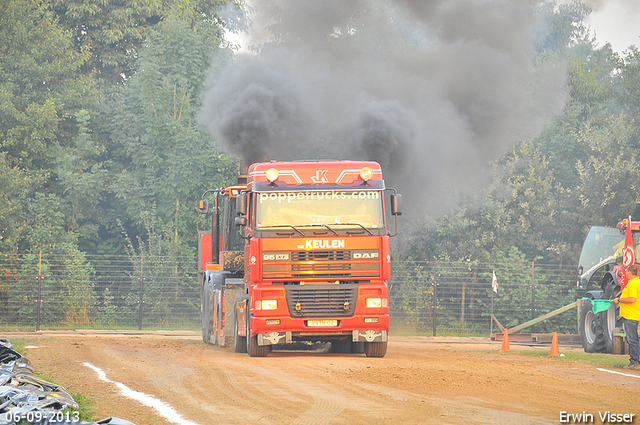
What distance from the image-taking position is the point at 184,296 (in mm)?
29094

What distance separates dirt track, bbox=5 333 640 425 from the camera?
27.0 feet

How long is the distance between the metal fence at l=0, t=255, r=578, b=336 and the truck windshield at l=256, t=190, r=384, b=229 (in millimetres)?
13595

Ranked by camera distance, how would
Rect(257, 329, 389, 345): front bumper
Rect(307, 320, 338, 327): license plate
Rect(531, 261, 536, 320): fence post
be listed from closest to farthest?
Rect(307, 320, 338, 327): license plate < Rect(257, 329, 389, 345): front bumper < Rect(531, 261, 536, 320): fence post

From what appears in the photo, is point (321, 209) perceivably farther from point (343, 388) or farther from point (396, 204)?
point (343, 388)

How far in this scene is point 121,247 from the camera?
35719 millimetres

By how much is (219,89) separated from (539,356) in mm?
12431

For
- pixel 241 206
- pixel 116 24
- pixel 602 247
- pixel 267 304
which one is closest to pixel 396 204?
pixel 241 206

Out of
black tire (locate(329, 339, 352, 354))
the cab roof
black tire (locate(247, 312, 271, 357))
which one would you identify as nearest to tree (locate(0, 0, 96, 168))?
black tire (locate(329, 339, 352, 354))

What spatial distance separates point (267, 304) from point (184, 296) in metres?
15.5

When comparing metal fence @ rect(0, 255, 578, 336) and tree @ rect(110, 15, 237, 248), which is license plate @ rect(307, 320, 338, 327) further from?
tree @ rect(110, 15, 237, 248)

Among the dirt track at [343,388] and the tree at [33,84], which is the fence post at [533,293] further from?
the tree at [33,84]

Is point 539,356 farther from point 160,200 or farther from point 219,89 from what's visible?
point 160,200

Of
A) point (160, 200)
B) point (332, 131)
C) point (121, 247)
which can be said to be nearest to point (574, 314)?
point (332, 131)

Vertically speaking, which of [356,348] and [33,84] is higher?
[33,84]
